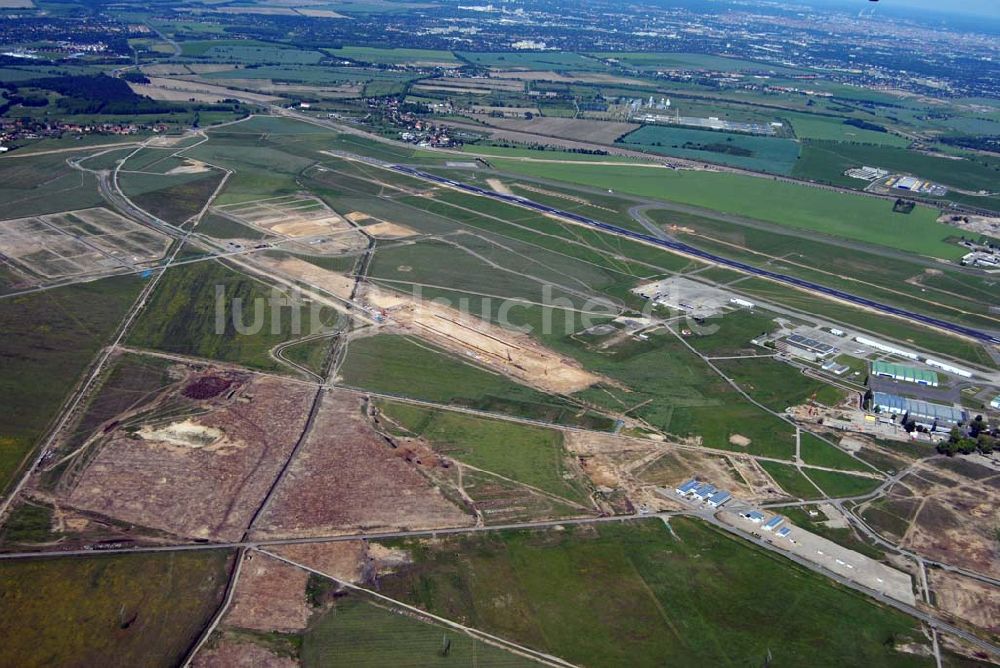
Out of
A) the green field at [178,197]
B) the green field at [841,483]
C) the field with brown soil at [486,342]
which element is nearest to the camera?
the green field at [841,483]

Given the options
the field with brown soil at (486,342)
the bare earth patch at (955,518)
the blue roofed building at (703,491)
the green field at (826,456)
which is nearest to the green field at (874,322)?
the bare earth patch at (955,518)

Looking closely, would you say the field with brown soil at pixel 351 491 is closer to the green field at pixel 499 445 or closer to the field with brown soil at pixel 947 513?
the green field at pixel 499 445

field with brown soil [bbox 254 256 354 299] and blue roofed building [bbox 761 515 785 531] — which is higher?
field with brown soil [bbox 254 256 354 299]

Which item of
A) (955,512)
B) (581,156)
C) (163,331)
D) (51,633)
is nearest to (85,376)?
(163,331)

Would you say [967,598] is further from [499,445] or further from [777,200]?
[777,200]

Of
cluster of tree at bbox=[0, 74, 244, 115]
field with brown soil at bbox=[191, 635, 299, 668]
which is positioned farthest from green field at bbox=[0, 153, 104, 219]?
field with brown soil at bbox=[191, 635, 299, 668]

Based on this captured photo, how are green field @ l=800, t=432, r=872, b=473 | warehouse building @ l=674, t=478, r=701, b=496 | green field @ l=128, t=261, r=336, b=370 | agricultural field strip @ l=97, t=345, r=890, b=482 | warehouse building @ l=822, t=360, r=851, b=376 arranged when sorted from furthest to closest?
warehouse building @ l=822, t=360, r=851, b=376, green field @ l=128, t=261, r=336, b=370, green field @ l=800, t=432, r=872, b=473, agricultural field strip @ l=97, t=345, r=890, b=482, warehouse building @ l=674, t=478, r=701, b=496

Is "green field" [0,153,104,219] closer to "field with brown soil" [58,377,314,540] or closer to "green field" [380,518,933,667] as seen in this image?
"field with brown soil" [58,377,314,540]

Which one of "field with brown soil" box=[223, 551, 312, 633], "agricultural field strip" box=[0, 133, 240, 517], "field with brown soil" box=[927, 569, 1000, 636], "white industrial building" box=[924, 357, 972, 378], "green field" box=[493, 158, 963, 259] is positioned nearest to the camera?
"field with brown soil" box=[223, 551, 312, 633]

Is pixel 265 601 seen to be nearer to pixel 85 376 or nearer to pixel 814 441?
pixel 85 376
